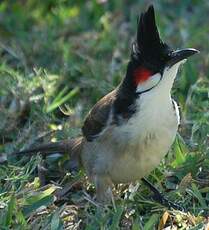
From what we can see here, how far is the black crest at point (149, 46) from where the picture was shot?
4398 millimetres

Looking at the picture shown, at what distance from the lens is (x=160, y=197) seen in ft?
15.9

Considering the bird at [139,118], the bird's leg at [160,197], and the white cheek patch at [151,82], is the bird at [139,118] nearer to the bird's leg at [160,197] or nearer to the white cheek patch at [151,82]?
the white cheek patch at [151,82]

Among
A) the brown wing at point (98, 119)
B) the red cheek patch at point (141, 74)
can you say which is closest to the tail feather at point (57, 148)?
the brown wing at point (98, 119)

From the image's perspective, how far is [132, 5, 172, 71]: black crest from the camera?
440 centimetres

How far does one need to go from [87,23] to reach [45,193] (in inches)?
120

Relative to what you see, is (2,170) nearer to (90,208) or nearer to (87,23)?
(90,208)

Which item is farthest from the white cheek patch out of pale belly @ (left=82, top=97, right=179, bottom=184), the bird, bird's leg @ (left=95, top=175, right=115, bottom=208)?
bird's leg @ (left=95, top=175, right=115, bottom=208)

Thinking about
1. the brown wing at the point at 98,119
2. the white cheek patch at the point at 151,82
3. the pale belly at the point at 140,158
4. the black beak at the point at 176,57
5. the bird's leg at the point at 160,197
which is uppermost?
the black beak at the point at 176,57

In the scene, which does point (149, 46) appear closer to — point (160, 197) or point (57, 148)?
point (160, 197)

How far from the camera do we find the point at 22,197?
471 cm

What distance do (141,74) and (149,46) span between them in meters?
0.16

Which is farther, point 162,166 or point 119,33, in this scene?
point 119,33

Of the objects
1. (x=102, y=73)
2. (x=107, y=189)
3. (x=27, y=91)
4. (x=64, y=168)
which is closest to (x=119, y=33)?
(x=102, y=73)

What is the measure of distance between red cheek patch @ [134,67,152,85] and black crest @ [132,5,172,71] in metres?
0.03
